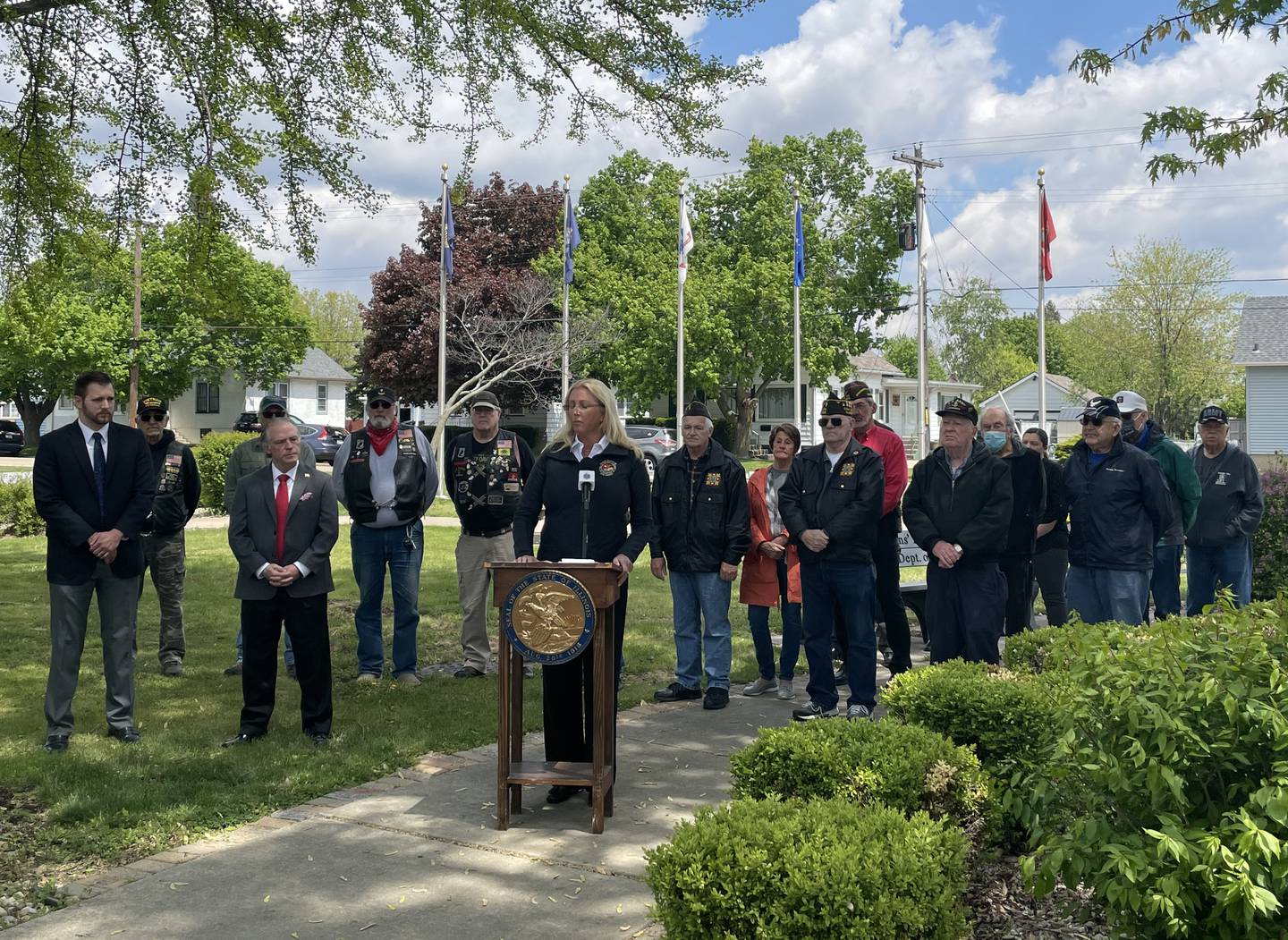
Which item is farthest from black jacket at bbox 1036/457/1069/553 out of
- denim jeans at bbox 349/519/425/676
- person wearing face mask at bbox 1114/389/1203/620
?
denim jeans at bbox 349/519/425/676

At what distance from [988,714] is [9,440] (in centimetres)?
5634

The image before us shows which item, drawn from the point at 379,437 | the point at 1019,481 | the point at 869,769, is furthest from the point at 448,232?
the point at 869,769

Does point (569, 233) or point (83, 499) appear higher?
point (569, 233)

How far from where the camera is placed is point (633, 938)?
13.1 feet

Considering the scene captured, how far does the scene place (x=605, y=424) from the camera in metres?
6.34

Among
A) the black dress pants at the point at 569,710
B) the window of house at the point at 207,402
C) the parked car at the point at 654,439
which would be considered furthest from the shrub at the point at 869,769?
the window of house at the point at 207,402

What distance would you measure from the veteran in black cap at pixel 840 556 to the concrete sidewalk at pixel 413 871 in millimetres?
1256

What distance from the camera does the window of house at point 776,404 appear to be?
2437 inches

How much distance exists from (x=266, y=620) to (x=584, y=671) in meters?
2.14

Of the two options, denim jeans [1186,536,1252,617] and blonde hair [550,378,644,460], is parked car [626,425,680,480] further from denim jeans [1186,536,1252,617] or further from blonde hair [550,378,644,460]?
blonde hair [550,378,644,460]

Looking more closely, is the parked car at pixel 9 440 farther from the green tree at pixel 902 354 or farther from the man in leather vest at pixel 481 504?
the green tree at pixel 902 354

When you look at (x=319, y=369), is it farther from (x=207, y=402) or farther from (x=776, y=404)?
(x=776, y=404)

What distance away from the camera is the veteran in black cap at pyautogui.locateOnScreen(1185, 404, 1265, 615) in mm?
9375

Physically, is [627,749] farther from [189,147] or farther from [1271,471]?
[1271,471]
